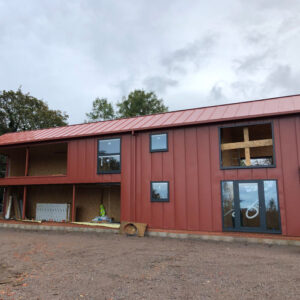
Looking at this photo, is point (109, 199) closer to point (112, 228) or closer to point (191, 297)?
point (112, 228)

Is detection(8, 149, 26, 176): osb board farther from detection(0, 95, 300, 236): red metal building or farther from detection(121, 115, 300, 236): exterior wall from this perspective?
detection(121, 115, 300, 236): exterior wall

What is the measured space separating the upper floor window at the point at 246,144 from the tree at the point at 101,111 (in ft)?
78.5

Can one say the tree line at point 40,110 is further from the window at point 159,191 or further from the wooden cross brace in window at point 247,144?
the wooden cross brace in window at point 247,144

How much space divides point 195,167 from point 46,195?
31.8ft

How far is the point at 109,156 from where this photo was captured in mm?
11664

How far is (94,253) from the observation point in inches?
283

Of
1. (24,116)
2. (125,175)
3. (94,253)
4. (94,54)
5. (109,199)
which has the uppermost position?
(94,54)

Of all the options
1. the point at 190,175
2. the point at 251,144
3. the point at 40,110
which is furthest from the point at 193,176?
the point at 40,110

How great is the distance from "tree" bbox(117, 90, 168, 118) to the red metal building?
1980 cm

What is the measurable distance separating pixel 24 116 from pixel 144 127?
20883 mm

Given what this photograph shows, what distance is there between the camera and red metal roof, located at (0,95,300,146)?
9427 millimetres

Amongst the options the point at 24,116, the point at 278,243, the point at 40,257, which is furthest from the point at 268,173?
the point at 24,116

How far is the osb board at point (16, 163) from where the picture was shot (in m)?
16.5

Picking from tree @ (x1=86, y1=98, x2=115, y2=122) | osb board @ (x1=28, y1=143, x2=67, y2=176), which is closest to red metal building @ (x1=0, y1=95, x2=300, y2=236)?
osb board @ (x1=28, y1=143, x2=67, y2=176)
